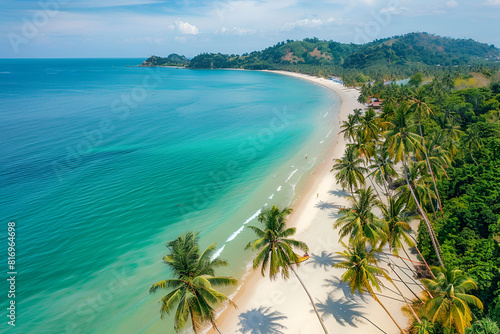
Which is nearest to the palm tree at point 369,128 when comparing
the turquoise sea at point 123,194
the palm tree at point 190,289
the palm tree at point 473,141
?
the palm tree at point 473,141

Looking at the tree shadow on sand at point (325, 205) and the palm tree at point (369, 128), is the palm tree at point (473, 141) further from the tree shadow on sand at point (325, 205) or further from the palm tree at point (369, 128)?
the tree shadow on sand at point (325, 205)

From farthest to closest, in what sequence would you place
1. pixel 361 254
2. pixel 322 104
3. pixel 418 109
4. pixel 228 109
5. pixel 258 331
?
pixel 322 104
pixel 228 109
pixel 418 109
pixel 258 331
pixel 361 254

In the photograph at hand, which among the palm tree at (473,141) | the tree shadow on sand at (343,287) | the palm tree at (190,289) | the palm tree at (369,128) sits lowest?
the tree shadow on sand at (343,287)

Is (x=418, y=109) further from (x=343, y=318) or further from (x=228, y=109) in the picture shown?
(x=228, y=109)

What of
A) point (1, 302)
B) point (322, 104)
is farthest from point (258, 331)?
point (322, 104)

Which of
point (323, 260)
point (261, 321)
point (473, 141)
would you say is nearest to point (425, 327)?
point (323, 260)

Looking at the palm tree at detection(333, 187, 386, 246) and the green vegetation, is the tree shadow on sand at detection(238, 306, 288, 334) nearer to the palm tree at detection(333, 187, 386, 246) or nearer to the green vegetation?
the green vegetation

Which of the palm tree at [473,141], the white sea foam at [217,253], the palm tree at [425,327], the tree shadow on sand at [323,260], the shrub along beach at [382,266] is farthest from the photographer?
the palm tree at [473,141]

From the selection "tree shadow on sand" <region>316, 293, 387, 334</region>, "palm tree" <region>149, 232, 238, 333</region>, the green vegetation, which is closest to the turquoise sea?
"palm tree" <region>149, 232, 238, 333</region>
